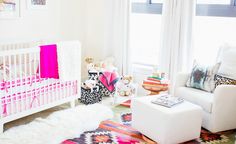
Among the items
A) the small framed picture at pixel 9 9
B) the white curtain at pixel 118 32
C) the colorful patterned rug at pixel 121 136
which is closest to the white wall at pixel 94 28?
the white curtain at pixel 118 32

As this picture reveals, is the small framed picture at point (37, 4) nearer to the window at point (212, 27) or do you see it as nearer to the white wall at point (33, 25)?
the white wall at point (33, 25)

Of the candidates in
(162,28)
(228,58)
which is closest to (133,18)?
(162,28)

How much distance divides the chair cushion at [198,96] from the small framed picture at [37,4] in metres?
2.10

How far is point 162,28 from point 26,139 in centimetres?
224

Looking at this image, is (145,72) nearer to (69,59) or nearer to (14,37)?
(69,59)

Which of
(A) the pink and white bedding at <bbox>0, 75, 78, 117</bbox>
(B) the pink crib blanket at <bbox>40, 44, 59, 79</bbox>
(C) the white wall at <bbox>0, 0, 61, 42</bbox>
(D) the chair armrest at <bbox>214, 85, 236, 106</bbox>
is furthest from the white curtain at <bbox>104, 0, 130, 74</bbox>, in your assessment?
(D) the chair armrest at <bbox>214, 85, 236, 106</bbox>

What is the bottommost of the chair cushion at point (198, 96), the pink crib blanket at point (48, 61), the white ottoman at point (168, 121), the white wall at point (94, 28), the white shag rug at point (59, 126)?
the white shag rug at point (59, 126)

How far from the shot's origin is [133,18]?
177 inches

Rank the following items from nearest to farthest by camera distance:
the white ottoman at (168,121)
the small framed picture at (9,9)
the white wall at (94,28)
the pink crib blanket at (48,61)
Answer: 1. the white ottoman at (168,121)
2. the pink crib blanket at (48,61)
3. the small framed picture at (9,9)
4. the white wall at (94,28)

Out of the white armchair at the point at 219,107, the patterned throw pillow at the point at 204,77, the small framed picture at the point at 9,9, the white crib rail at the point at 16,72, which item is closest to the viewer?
the white crib rail at the point at 16,72

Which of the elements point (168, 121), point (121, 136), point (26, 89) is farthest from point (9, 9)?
point (168, 121)

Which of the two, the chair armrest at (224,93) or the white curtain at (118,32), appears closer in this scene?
the chair armrest at (224,93)

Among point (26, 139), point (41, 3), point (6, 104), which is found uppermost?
point (41, 3)

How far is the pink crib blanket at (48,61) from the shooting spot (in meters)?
3.06
